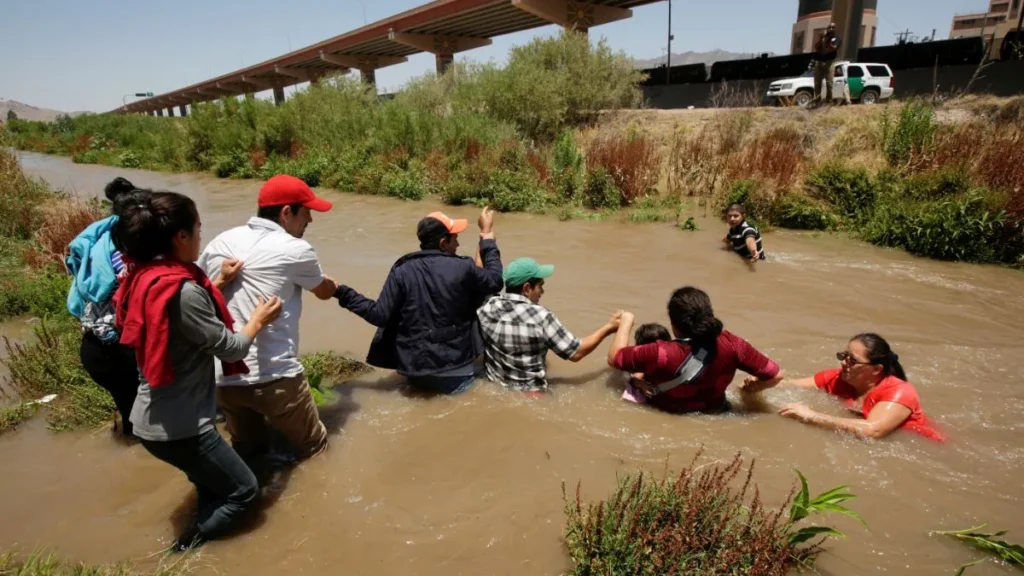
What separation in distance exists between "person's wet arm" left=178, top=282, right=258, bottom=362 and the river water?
1109mm

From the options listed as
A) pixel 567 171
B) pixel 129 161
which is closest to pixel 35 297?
pixel 567 171

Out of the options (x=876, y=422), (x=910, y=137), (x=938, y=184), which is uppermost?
(x=910, y=137)

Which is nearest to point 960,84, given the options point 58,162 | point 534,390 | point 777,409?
point 777,409

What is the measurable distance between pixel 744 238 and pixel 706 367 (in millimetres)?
4755

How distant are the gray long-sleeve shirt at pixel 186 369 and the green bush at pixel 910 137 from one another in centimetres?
1073

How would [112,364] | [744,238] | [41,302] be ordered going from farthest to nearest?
[744,238] → [41,302] → [112,364]

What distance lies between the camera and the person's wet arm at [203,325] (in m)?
2.14

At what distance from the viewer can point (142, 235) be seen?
2090 mm

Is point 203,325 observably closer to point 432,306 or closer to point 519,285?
point 432,306

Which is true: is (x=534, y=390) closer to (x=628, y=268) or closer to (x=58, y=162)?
(x=628, y=268)

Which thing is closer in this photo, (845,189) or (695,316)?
(695,316)

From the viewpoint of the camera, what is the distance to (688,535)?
7.70 feet

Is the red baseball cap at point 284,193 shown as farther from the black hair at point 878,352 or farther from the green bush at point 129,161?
the green bush at point 129,161

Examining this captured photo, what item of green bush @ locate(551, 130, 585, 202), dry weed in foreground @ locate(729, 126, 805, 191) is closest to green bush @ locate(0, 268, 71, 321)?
green bush @ locate(551, 130, 585, 202)
